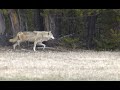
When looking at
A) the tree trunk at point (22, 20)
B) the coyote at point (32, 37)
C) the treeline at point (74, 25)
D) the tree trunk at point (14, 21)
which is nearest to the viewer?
the coyote at point (32, 37)

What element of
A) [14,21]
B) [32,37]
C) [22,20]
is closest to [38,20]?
[22,20]

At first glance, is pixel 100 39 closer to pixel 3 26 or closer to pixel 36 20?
pixel 36 20

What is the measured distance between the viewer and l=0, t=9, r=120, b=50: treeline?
56.9 ft

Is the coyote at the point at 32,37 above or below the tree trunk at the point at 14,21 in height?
below

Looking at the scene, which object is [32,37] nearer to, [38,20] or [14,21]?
[14,21]

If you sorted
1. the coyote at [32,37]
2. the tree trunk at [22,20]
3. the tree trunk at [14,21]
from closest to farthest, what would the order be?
1. the coyote at [32,37]
2. the tree trunk at [14,21]
3. the tree trunk at [22,20]

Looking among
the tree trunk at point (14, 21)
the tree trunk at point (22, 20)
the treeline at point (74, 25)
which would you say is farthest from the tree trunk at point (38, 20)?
the tree trunk at point (14, 21)

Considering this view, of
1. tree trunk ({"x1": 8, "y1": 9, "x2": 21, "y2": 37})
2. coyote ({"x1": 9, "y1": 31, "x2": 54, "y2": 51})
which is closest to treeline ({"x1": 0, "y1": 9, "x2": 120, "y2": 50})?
tree trunk ({"x1": 8, "y1": 9, "x2": 21, "y2": 37})

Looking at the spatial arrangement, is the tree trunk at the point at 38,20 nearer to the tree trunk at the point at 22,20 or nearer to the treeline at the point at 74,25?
the treeline at the point at 74,25

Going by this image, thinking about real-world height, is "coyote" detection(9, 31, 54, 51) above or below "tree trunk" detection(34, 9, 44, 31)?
below

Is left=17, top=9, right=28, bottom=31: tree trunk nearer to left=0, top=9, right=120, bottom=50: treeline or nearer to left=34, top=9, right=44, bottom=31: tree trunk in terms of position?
left=0, top=9, right=120, bottom=50: treeline

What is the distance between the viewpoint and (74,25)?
67.6 ft

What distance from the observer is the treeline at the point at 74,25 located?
56.9 feet
